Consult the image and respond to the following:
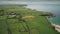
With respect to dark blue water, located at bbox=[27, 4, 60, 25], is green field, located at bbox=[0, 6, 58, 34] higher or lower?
lower

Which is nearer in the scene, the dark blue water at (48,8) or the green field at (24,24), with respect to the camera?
the green field at (24,24)

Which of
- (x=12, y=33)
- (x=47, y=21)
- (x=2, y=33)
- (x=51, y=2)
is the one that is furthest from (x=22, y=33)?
(x=51, y=2)

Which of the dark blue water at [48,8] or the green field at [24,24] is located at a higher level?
the dark blue water at [48,8]

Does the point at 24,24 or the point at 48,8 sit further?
the point at 48,8

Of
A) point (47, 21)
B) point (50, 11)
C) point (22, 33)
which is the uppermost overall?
point (50, 11)

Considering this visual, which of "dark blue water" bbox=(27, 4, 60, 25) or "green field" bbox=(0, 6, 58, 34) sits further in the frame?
"dark blue water" bbox=(27, 4, 60, 25)

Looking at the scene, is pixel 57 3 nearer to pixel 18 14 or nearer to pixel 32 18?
pixel 32 18

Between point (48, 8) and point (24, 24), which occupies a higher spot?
point (48, 8)

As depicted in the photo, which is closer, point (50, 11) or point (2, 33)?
point (2, 33)
